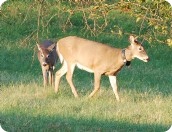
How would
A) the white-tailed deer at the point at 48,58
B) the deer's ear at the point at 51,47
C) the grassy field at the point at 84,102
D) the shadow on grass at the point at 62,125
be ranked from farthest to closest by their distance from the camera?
the deer's ear at the point at 51,47 < the white-tailed deer at the point at 48,58 < the grassy field at the point at 84,102 < the shadow on grass at the point at 62,125

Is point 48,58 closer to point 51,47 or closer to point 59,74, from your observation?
point 51,47

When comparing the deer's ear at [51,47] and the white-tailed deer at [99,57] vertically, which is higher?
the white-tailed deer at [99,57]

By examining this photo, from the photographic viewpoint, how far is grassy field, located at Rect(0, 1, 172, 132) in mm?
8977

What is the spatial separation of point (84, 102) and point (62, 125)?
1617 millimetres

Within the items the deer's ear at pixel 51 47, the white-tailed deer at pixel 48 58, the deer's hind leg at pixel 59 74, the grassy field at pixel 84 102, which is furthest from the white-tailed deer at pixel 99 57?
the deer's ear at pixel 51 47

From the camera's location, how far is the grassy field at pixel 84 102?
898 centimetres

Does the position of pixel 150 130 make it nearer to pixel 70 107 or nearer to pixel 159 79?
pixel 70 107

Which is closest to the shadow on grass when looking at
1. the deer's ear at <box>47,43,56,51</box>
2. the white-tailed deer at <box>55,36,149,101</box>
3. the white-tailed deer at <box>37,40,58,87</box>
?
the white-tailed deer at <box>55,36,149,101</box>

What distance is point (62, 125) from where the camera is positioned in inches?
347

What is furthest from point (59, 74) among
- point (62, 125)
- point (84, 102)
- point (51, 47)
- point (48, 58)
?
point (62, 125)

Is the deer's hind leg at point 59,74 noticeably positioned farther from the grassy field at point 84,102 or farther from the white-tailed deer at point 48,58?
the white-tailed deer at point 48,58

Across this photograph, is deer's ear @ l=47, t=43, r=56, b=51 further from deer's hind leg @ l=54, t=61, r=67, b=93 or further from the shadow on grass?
the shadow on grass

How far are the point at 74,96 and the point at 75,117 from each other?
1760 millimetres

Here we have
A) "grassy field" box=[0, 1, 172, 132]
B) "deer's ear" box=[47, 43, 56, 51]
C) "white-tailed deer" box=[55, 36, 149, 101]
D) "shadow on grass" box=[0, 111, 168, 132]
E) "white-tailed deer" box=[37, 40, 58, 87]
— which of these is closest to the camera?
"shadow on grass" box=[0, 111, 168, 132]
